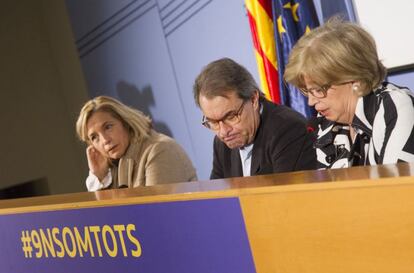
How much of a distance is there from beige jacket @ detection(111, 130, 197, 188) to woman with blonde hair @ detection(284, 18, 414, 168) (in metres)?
1.15

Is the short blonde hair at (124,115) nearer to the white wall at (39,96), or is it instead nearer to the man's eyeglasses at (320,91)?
the man's eyeglasses at (320,91)

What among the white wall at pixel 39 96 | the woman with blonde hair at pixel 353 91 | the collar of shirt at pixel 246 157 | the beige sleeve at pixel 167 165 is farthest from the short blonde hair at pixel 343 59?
the white wall at pixel 39 96

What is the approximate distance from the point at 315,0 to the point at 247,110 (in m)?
1.33

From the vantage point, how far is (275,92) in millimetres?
3598

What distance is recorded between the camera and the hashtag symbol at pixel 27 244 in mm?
1938

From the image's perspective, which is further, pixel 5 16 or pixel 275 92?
pixel 5 16

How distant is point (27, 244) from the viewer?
6.42 ft

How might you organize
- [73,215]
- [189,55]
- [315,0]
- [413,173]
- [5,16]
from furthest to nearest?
[5,16] → [189,55] → [315,0] → [73,215] → [413,173]

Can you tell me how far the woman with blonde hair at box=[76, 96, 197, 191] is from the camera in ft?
10.1

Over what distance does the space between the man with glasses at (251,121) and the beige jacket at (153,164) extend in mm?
589

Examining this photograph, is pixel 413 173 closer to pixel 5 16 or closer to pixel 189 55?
pixel 189 55

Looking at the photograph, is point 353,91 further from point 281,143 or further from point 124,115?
point 124,115

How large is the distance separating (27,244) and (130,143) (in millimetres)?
1271

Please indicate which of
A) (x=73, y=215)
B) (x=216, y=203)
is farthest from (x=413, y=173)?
(x=73, y=215)
